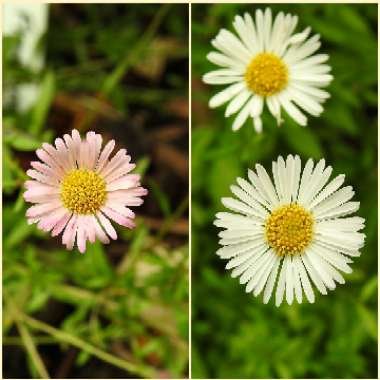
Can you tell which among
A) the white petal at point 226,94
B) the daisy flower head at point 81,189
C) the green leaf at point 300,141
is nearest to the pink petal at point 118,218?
the daisy flower head at point 81,189

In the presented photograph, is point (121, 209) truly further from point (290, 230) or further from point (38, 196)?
point (290, 230)

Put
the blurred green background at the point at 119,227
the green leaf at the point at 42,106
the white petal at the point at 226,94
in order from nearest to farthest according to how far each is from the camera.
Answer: the white petal at the point at 226,94, the blurred green background at the point at 119,227, the green leaf at the point at 42,106

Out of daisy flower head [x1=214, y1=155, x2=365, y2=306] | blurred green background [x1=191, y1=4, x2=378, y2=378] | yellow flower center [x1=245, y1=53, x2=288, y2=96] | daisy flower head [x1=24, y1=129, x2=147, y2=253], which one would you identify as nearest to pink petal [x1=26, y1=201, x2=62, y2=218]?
daisy flower head [x1=24, y1=129, x2=147, y2=253]

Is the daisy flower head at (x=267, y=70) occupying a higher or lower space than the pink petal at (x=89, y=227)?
Result: higher

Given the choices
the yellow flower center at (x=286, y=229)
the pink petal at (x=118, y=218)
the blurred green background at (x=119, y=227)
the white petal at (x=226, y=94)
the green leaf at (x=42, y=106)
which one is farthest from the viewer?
the green leaf at (x=42, y=106)

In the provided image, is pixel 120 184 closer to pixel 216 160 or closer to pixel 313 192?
pixel 313 192

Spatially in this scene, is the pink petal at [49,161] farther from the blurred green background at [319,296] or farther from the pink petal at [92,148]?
the blurred green background at [319,296]
